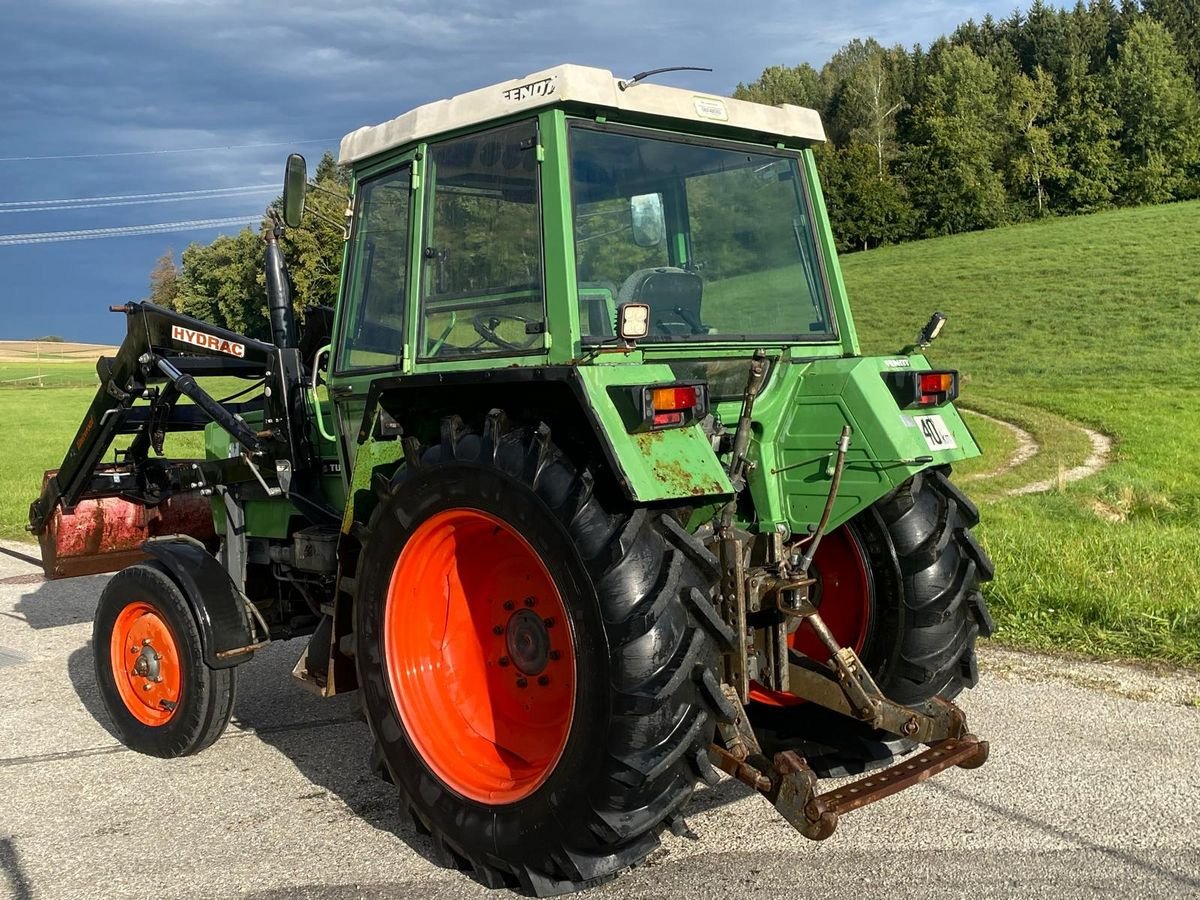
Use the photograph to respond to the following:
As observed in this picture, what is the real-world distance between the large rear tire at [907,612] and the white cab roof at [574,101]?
1461 mm

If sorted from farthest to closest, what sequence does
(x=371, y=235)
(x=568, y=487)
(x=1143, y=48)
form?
(x=1143, y=48) < (x=371, y=235) < (x=568, y=487)

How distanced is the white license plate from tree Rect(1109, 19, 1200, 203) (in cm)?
5983

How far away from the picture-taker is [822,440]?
374 cm

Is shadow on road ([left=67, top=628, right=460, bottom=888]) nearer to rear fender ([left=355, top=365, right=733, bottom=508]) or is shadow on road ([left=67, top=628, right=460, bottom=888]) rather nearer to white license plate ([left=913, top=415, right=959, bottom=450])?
rear fender ([left=355, top=365, right=733, bottom=508])

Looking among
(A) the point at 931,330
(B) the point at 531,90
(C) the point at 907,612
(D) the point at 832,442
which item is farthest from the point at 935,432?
(B) the point at 531,90

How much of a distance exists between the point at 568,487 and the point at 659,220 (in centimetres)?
138

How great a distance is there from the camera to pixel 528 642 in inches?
146

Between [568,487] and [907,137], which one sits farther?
[907,137]

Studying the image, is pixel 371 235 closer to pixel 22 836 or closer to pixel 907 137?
pixel 22 836

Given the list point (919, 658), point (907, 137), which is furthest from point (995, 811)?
point (907, 137)

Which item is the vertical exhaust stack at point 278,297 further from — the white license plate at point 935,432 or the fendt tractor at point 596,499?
the white license plate at point 935,432

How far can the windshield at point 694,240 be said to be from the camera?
3.73 m

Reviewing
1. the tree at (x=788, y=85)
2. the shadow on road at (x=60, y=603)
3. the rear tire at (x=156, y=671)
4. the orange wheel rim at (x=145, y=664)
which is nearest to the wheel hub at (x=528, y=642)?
the rear tire at (x=156, y=671)

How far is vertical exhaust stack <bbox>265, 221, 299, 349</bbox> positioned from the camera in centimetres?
514
